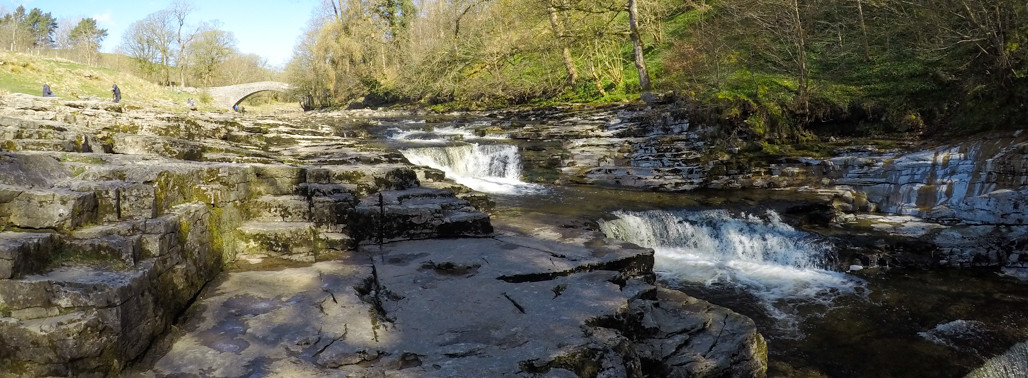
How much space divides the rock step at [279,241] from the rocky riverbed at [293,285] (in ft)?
0.05

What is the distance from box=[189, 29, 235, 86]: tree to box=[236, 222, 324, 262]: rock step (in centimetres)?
5384

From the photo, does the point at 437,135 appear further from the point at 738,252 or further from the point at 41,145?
the point at 41,145

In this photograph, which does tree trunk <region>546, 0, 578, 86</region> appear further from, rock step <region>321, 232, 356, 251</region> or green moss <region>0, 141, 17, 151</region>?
green moss <region>0, 141, 17, 151</region>

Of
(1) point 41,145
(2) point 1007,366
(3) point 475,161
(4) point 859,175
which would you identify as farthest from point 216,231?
(4) point 859,175

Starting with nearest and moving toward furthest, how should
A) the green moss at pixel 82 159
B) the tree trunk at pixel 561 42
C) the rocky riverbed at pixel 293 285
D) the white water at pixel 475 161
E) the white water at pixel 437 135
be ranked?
the rocky riverbed at pixel 293 285
the green moss at pixel 82 159
the white water at pixel 475 161
the white water at pixel 437 135
the tree trunk at pixel 561 42

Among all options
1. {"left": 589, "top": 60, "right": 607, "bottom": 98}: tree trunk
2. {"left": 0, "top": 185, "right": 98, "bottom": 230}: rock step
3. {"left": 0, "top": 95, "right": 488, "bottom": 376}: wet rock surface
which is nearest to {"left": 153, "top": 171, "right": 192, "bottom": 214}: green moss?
{"left": 0, "top": 95, "right": 488, "bottom": 376}: wet rock surface

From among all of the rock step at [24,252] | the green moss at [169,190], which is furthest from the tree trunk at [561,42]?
the rock step at [24,252]

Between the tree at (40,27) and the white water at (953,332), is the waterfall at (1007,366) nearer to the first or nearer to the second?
the white water at (953,332)

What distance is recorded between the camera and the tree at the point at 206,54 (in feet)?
167

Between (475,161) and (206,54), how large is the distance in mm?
50353

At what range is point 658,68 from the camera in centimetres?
2025

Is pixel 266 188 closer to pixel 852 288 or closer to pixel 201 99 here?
pixel 852 288

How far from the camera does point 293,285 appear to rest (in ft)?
14.5

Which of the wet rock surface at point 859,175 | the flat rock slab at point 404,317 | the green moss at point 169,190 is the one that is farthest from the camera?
the wet rock surface at point 859,175
